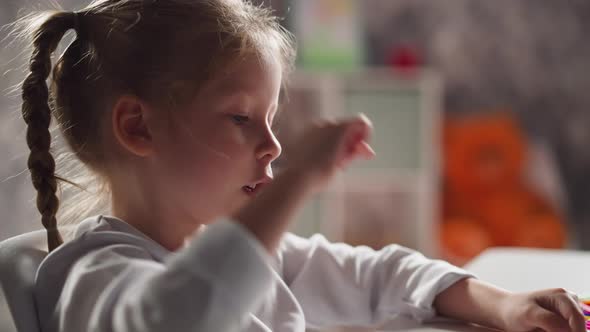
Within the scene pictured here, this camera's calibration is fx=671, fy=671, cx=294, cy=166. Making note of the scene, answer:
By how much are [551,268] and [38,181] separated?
72 cm

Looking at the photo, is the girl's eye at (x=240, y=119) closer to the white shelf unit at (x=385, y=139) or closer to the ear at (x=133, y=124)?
the ear at (x=133, y=124)

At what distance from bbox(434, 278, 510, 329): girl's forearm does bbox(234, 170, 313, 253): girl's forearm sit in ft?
1.02

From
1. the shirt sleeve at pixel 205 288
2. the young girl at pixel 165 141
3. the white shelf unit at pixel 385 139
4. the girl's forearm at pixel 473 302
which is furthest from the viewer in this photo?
the white shelf unit at pixel 385 139

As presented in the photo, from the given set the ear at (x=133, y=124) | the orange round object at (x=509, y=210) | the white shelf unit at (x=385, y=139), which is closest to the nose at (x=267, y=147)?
the ear at (x=133, y=124)

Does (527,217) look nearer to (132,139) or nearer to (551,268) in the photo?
(551,268)

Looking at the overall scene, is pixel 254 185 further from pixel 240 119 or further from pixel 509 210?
pixel 509 210

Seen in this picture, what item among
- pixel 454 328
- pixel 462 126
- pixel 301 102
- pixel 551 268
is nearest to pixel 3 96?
pixel 454 328

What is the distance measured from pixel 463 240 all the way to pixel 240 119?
2.62m

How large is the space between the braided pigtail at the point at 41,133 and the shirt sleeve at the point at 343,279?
0.30 metres

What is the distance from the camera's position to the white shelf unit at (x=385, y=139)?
305 cm

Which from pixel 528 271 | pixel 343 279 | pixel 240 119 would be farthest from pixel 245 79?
pixel 528 271

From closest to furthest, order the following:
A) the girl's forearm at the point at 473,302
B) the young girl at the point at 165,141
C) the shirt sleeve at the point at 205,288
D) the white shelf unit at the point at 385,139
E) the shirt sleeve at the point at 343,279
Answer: the shirt sleeve at the point at 205,288 < the young girl at the point at 165,141 < the girl's forearm at the point at 473,302 < the shirt sleeve at the point at 343,279 < the white shelf unit at the point at 385,139

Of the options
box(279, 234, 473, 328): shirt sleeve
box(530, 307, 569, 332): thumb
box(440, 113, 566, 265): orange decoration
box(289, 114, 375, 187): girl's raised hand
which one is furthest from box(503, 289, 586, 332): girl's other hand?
box(440, 113, 566, 265): orange decoration

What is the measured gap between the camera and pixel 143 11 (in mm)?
684
